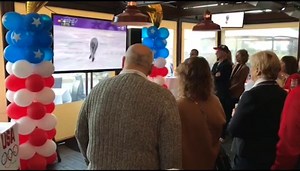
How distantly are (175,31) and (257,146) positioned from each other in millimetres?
5121

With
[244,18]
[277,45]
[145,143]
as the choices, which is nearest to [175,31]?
[244,18]

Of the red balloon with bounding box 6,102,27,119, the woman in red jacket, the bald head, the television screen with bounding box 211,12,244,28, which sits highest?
the television screen with bounding box 211,12,244,28

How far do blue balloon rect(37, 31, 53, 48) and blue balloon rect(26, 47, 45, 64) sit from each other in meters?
0.07

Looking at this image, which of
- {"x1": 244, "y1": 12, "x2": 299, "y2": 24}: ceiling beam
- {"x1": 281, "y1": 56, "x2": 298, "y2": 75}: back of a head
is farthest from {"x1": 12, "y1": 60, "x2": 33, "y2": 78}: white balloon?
{"x1": 244, "y1": 12, "x2": 299, "y2": 24}: ceiling beam

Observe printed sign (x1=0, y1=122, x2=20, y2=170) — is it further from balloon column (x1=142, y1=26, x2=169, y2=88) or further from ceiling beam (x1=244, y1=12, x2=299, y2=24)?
ceiling beam (x1=244, y1=12, x2=299, y2=24)

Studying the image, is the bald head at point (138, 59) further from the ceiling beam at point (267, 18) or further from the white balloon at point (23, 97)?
the ceiling beam at point (267, 18)

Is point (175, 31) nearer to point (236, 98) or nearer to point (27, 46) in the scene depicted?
point (236, 98)

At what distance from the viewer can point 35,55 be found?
3.22 metres

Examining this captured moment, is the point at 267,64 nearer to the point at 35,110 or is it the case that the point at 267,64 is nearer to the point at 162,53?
the point at 35,110

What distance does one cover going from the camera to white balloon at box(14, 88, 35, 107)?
3203mm

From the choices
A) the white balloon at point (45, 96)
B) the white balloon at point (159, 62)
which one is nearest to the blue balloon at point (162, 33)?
the white balloon at point (159, 62)

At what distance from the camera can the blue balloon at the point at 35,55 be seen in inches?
126

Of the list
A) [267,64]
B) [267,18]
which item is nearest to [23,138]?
[267,64]

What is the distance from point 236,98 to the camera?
4.66m
